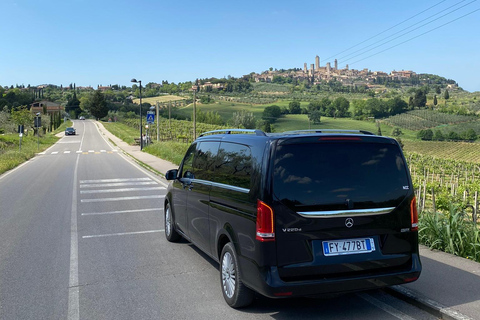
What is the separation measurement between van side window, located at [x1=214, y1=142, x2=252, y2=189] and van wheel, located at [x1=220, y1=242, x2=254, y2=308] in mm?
717

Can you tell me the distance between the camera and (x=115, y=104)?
179 m

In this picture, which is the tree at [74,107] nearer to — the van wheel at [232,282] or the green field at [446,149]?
the green field at [446,149]

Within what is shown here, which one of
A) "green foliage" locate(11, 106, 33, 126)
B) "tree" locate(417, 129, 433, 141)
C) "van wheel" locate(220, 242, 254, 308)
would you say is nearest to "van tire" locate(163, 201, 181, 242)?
"van wheel" locate(220, 242, 254, 308)

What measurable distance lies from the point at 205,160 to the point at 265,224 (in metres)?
2.17

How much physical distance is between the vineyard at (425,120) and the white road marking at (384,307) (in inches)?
3804

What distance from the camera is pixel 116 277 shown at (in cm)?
610

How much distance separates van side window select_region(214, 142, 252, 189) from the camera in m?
4.81

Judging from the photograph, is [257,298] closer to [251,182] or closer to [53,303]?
[251,182]

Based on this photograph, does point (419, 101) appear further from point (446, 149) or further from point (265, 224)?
point (265, 224)

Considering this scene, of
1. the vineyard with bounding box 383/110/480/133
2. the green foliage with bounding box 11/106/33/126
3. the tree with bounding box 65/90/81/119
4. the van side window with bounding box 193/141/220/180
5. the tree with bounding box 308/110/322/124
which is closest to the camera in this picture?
the van side window with bounding box 193/141/220/180

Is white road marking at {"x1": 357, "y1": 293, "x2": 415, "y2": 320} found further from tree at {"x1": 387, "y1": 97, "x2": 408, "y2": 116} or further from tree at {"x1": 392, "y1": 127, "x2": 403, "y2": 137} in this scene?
tree at {"x1": 387, "y1": 97, "x2": 408, "y2": 116}

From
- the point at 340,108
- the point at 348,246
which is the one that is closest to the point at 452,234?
the point at 348,246

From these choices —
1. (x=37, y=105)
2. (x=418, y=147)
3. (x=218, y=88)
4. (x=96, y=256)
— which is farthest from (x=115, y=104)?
(x=96, y=256)

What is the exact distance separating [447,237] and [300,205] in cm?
370
